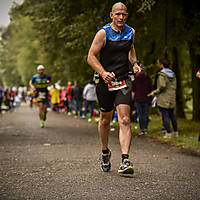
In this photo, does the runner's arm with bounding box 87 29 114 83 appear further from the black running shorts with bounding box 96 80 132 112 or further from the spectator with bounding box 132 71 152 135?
the spectator with bounding box 132 71 152 135

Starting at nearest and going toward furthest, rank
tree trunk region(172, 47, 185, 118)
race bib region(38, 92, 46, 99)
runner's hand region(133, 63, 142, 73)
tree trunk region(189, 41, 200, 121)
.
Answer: runner's hand region(133, 63, 142, 73), race bib region(38, 92, 46, 99), tree trunk region(189, 41, 200, 121), tree trunk region(172, 47, 185, 118)

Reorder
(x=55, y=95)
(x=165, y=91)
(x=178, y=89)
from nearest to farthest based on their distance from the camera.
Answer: (x=165, y=91) → (x=178, y=89) → (x=55, y=95)

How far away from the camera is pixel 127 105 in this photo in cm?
560

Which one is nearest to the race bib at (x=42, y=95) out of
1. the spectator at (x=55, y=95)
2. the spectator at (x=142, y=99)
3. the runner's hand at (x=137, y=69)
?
the spectator at (x=142, y=99)

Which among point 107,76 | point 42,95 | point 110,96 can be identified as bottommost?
point 42,95

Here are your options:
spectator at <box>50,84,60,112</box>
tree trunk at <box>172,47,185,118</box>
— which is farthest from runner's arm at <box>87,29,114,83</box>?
spectator at <box>50,84,60,112</box>

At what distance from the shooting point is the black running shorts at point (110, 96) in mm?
5625

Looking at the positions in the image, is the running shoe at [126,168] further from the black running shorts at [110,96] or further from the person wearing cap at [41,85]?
the person wearing cap at [41,85]

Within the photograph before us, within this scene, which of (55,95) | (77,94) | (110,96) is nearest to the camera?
(110,96)

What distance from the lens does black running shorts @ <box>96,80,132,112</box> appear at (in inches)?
221

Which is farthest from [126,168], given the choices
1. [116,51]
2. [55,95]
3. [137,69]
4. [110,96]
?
[55,95]

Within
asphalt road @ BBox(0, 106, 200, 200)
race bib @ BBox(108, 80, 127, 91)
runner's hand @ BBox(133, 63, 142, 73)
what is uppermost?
runner's hand @ BBox(133, 63, 142, 73)

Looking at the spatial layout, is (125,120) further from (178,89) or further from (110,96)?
(178,89)

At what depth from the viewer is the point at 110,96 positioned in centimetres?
573
